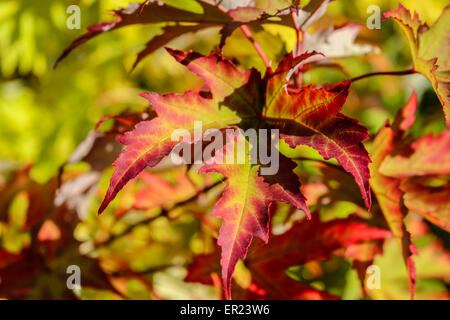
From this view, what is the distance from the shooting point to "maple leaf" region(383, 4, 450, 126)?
0.63 metres

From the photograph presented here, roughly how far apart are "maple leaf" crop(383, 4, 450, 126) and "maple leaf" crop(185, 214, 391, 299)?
28 centimetres

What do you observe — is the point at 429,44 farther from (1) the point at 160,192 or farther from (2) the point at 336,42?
(1) the point at 160,192

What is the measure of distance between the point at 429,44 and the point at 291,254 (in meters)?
0.42

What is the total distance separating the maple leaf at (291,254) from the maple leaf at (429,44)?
0.28 metres

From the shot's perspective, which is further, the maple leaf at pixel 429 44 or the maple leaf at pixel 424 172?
the maple leaf at pixel 424 172

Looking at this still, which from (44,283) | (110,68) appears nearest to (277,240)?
(44,283)

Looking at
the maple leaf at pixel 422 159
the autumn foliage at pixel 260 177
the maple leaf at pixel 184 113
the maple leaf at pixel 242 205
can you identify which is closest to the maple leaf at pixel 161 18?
the autumn foliage at pixel 260 177

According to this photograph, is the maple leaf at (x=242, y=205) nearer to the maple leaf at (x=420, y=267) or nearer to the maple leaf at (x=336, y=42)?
the maple leaf at (x=336, y=42)

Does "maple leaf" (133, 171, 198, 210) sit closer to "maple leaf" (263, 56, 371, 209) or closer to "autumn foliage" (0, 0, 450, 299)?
"autumn foliage" (0, 0, 450, 299)

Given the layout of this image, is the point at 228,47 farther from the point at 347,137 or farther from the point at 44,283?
the point at 44,283

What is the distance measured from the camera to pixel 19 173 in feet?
3.61

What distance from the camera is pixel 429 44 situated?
0.69 m

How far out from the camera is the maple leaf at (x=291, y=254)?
0.78m

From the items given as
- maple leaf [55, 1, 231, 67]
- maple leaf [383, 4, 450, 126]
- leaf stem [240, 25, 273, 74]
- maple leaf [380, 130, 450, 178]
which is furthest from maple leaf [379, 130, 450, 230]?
maple leaf [55, 1, 231, 67]
